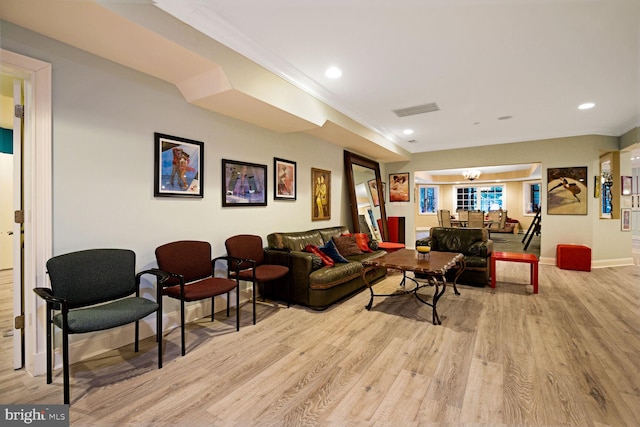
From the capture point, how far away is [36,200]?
2.20 metres

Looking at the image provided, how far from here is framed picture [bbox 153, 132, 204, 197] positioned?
2925mm

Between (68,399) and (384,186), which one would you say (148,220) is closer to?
(68,399)

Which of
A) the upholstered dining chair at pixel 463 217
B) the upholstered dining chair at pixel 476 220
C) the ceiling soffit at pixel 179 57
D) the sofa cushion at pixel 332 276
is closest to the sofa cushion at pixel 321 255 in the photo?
the sofa cushion at pixel 332 276

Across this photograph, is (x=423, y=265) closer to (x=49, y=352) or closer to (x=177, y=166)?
(x=177, y=166)

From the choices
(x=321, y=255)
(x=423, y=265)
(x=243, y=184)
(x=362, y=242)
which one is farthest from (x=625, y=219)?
(x=243, y=184)

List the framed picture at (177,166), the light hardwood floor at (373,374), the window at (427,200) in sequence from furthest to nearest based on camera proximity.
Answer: the window at (427,200)
the framed picture at (177,166)
the light hardwood floor at (373,374)

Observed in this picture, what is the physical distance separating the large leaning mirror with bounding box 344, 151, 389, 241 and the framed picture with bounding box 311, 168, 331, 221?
0.71m

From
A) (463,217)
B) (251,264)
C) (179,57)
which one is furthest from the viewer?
(463,217)

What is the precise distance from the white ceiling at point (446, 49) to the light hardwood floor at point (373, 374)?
279 cm

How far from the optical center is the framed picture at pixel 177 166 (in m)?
2.92

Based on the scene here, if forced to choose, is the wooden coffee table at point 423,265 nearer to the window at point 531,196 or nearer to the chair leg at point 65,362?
the chair leg at point 65,362

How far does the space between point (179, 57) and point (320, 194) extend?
3275 mm

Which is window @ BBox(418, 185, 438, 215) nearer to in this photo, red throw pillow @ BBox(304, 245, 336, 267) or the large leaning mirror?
the large leaning mirror

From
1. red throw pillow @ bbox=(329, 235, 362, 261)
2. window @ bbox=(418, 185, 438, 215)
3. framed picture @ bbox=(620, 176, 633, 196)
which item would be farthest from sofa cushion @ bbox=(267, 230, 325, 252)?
window @ bbox=(418, 185, 438, 215)
